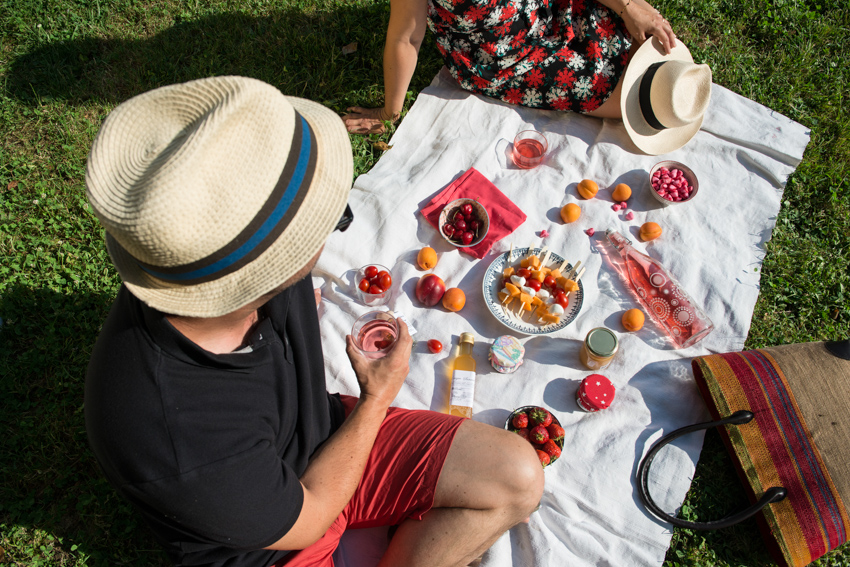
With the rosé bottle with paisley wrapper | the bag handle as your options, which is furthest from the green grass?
the rosé bottle with paisley wrapper

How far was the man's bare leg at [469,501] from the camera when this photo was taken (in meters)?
2.28

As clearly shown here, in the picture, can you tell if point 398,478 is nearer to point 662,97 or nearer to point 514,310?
point 514,310

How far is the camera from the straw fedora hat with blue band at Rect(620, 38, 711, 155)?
3.51m

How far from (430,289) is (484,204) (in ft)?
2.66

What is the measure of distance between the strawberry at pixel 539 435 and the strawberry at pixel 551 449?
0.08 ft

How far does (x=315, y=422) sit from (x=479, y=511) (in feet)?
2.73

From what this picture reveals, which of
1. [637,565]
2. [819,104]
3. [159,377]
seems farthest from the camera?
[819,104]

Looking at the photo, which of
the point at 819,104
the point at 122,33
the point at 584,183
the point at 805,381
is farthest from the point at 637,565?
the point at 122,33

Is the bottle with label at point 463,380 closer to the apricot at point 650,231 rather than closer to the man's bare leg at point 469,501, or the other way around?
the man's bare leg at point 469,501

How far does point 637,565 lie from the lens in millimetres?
2740

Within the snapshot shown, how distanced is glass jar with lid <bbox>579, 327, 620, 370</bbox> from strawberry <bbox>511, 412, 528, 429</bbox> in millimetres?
531

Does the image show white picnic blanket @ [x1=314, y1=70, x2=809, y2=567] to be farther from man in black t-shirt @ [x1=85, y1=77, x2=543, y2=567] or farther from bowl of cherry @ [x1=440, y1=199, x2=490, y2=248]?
man in black t-shirt @ [x1=85, y1=77, x2=543, y2=567]

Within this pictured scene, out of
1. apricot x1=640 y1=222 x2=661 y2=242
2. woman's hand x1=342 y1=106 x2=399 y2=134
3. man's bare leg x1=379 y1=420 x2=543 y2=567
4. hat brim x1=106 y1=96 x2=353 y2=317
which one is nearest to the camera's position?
hat brim x1=106 y1=96 x2=353 y2=317

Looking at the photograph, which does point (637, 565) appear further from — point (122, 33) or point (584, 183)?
point (122, 33)
